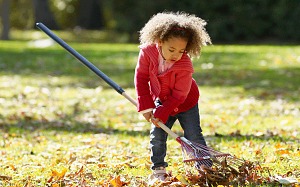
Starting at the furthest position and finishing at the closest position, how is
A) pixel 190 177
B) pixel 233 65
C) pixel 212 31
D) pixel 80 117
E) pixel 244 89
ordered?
pixel 212 31 < pixel 233 65 < pixel 244 89 < pixel 80 117 < pixel 190 177

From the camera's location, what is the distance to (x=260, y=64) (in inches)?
500

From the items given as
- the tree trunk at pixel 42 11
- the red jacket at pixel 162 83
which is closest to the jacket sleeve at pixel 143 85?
the red jacket at pixel 162 83

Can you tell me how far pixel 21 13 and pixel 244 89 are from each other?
24.4 meters

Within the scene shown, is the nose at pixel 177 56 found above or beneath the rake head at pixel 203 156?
above

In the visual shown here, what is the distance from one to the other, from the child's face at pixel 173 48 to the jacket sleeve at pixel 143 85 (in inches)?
6.6

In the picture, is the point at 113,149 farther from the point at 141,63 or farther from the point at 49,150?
the point at 141,63

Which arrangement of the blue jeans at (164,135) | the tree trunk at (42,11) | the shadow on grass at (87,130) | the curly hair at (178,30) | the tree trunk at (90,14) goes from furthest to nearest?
1. the tree trunk at (90,14)
2. the tree trunk at (42,11)
3. the shadow on grass at (87,130)
4. the blue jeans at (164,135)
5. the curly hair at (178,30)

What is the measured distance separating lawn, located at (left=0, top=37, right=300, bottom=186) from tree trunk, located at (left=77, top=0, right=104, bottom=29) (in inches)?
597

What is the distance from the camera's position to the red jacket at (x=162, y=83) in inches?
169

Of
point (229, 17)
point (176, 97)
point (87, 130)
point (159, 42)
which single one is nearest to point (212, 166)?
point (176, 97)

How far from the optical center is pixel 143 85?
439 centimetres

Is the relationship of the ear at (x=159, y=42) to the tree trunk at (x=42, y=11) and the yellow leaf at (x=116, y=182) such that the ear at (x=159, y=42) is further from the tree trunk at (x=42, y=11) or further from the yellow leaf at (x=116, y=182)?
the tree trunk at (x=42, y=11)

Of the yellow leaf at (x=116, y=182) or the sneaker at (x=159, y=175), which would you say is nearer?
the yellow leaf at (x=116, y=182)

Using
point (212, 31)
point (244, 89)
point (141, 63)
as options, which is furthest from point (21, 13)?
point (141, 63)
